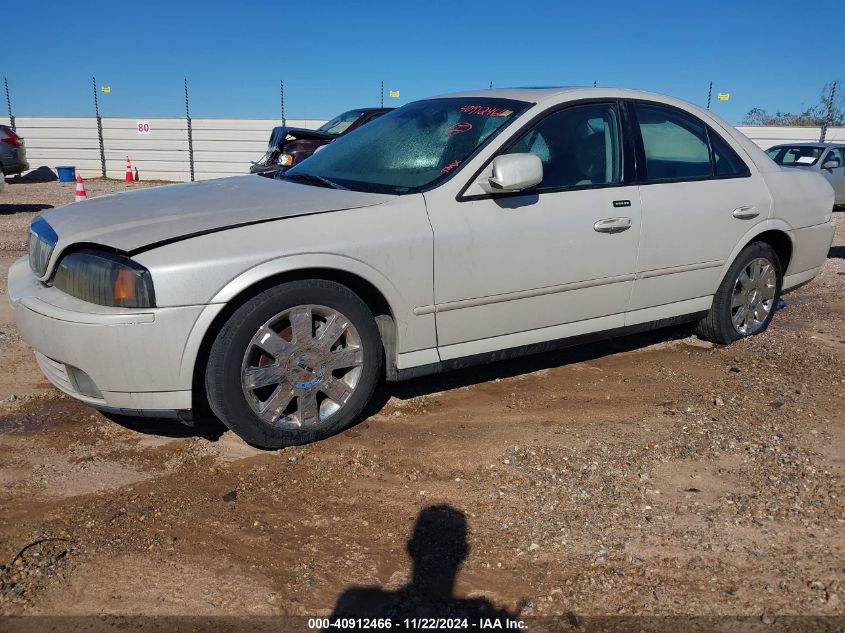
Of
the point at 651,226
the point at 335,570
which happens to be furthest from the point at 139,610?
the point at 651,226

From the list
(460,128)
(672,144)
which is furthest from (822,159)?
(460,128)

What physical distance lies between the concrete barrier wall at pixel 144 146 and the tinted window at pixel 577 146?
61.0 feet

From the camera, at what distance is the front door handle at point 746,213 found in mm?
4402

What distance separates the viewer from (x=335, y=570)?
2.34m

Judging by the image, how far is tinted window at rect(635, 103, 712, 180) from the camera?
13.5 feet

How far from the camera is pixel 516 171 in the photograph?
331 cm

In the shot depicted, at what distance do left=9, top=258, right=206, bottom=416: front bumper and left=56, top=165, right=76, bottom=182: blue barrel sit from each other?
19667 mm

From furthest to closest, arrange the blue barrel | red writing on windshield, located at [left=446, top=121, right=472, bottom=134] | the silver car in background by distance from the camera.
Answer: the blue barrel → the silver car in background → red writing on windshield, located at [left=446, top=121, right=472, bottom=134]

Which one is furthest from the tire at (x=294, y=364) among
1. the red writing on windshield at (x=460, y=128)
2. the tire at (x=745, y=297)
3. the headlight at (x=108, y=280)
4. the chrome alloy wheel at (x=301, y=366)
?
the tire at (x=745, y=297)

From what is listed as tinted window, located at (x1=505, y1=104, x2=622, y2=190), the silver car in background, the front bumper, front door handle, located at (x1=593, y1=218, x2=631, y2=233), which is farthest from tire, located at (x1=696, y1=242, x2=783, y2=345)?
the silver car in background

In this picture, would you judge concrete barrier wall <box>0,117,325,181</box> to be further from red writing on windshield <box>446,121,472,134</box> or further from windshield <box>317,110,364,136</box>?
red writing on windshield <box>446,121,472,134</box>

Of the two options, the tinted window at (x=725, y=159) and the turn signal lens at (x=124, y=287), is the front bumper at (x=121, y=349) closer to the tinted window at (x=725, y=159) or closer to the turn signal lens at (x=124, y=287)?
the turn signal lens at (x=124, y=287)

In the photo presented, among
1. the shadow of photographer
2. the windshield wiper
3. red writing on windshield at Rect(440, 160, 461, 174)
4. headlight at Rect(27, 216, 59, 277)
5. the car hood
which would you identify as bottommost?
the shadow of photographer

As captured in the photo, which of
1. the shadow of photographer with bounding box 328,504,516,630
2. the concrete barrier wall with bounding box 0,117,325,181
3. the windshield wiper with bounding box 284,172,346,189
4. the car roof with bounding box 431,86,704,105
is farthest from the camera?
the concrete barrier wall with bounding box 0,117,325,181
